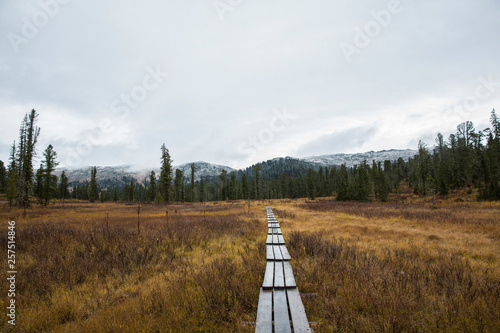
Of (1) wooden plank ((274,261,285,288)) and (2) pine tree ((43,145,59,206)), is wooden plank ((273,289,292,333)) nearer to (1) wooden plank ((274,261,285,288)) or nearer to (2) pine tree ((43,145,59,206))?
(1) wooden plank ((274,261,285,288))

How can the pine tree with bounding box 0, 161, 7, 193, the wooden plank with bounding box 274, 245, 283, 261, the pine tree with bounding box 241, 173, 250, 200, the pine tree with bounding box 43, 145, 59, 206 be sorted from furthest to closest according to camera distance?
the pine tree with bounding box 241, 173, 250, 200 < the pine tree with bounding box 0, 161, 7, 193 < the pine tree with bounding box 43, 145, 59, 206 < the wooden plank with bounding box 274, 245, 283, 261

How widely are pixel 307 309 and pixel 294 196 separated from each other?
8880cm

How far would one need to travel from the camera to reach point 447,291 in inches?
147

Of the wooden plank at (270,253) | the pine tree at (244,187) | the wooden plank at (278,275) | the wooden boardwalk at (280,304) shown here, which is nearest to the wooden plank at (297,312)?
the wooden boardwalk at (280,304)

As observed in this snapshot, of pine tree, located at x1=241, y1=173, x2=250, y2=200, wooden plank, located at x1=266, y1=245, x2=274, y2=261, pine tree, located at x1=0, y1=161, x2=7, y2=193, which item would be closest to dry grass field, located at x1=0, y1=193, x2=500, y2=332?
wooden plank, located at x1=266, y1=245, x2=274, y2=261

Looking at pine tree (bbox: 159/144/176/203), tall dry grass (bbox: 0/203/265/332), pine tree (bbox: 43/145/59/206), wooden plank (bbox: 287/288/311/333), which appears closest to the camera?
wooden plank (bbox: 287/288/311/333)

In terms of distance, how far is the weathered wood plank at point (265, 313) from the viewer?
2.81m

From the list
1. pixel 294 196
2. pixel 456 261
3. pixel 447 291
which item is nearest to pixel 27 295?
pixel 447 291

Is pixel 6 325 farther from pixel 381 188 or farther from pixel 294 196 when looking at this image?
pixel 294 196

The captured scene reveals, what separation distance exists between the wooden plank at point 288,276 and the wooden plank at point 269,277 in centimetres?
33

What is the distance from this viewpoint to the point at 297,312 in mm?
3201

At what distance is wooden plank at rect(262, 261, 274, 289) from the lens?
13.5ft

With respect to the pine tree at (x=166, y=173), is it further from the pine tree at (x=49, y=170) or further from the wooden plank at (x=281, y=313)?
the wooden plank at (x=281, y=313)

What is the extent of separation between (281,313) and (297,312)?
0.26 metres
